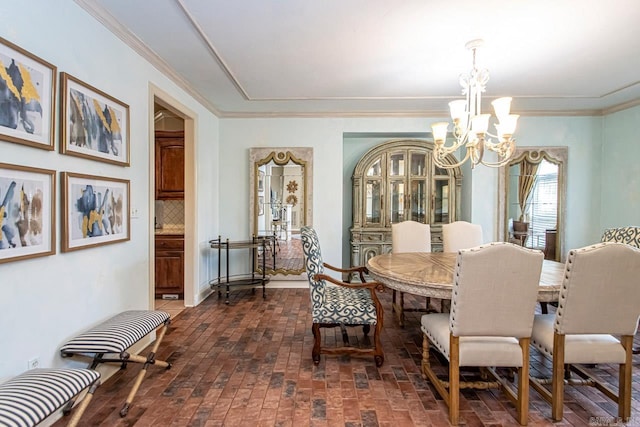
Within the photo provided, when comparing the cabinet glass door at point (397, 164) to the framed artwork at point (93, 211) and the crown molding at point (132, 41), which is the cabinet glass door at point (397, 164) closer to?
the crown molding at point (132, 41)

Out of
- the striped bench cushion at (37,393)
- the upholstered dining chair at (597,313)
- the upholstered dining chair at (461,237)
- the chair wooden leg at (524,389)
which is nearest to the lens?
the striped bench cushion at (37,393)

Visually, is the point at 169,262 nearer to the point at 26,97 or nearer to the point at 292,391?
the point at 292,391

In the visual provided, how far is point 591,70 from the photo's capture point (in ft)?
10.9

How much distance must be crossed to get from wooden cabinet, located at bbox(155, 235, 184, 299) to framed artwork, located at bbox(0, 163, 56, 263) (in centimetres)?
246

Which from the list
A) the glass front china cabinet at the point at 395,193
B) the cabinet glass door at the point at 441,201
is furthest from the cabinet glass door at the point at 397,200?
the cabinet glass door at the point at 441,201

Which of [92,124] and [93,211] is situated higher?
[92,124]

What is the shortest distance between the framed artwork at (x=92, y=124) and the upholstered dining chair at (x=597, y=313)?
2.97 meters

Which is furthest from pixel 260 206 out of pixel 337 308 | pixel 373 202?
pixel 337 308

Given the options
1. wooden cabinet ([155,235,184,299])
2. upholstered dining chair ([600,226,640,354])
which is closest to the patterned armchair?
upholstered dining chair ([600,226,640,354])

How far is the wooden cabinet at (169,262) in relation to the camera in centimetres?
437

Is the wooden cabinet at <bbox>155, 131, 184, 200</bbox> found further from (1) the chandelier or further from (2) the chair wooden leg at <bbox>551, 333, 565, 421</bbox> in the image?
Result: (2) the chair wooden leg at <bbox>551, 333, 565, 421</bbox>

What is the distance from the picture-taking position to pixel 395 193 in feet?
16.8

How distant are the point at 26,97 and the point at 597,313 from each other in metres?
3.26

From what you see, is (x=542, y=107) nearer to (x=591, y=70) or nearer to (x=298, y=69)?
(x=591, y=70)
